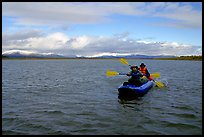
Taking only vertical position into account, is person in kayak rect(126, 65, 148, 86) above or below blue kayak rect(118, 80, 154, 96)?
above

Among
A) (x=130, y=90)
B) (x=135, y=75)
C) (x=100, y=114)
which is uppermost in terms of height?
(x=135, y=75)

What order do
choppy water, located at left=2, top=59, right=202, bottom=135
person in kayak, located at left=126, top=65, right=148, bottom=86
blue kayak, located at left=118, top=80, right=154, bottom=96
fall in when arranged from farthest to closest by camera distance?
person in kayak, located at left=126, top=65, right=148, bottom=86 → blue kayak, located at left=118, top=80, right=154, bottom=96 → choppy water, located at left=2, top=59, right=202, bottom=135

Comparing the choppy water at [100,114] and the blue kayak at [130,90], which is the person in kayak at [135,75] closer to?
the blue kayak at [130,90]

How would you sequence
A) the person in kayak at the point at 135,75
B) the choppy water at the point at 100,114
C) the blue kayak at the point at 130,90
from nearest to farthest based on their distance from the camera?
the choppy water at the point at 100,114
the blue kayak at the point at 130,90
the person in kayak at the point at 135,75

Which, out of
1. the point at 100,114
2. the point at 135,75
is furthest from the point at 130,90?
the point at 100,114

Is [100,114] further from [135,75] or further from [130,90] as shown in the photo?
[135,75]

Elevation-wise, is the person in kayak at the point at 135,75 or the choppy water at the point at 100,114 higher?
the person in kayak at the point at 135,75

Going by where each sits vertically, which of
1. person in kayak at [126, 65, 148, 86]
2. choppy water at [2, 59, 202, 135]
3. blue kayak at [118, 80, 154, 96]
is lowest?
choppy water at [2, 59, 202, 135]

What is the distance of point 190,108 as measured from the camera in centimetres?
1407

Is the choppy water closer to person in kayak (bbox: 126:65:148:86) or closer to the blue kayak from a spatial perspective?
the blue kayak

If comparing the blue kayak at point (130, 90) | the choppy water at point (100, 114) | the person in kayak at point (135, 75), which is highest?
the person in kayak at point (135, 75)

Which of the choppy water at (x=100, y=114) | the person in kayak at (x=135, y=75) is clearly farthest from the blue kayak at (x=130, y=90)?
the choppy water at (x=100, y=114)

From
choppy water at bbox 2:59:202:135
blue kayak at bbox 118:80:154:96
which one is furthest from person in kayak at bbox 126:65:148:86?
choppy water at bbox 2:59:202:135

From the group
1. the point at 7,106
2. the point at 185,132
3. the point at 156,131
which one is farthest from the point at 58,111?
the point at 185,132
